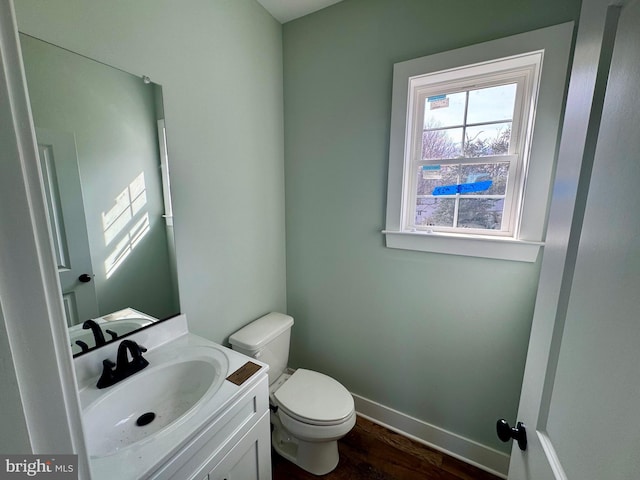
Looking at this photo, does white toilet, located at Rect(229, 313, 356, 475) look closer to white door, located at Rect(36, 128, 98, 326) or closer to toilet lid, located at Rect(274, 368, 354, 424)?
toilet lid, located at Rect(274, 368, 354, 424)

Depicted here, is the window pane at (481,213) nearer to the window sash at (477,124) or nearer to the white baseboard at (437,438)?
the window sash at (477,124)

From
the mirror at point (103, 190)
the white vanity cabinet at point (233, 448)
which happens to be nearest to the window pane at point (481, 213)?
the white vanity cabinet at point (233, 448)

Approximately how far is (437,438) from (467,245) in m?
1.15

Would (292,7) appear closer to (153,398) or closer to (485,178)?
(485,178)

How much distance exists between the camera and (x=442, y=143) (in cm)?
141

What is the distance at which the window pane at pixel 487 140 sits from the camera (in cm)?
127

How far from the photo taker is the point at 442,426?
1.52 meters

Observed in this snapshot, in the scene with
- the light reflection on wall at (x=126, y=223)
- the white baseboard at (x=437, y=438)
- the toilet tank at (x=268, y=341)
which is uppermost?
the light reflection on wall at (x=126, y=223)

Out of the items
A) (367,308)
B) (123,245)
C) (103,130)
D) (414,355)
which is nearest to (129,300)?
(123,245)

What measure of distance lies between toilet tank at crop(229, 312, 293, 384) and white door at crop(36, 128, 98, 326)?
692 millimetres

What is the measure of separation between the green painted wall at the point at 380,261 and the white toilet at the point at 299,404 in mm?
333

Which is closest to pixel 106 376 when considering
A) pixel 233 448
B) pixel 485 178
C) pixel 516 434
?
pixel 233 448

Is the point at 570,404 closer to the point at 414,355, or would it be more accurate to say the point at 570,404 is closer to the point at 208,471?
the point at 208,471

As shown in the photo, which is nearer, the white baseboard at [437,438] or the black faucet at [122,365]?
the black faucet at [122,365]
